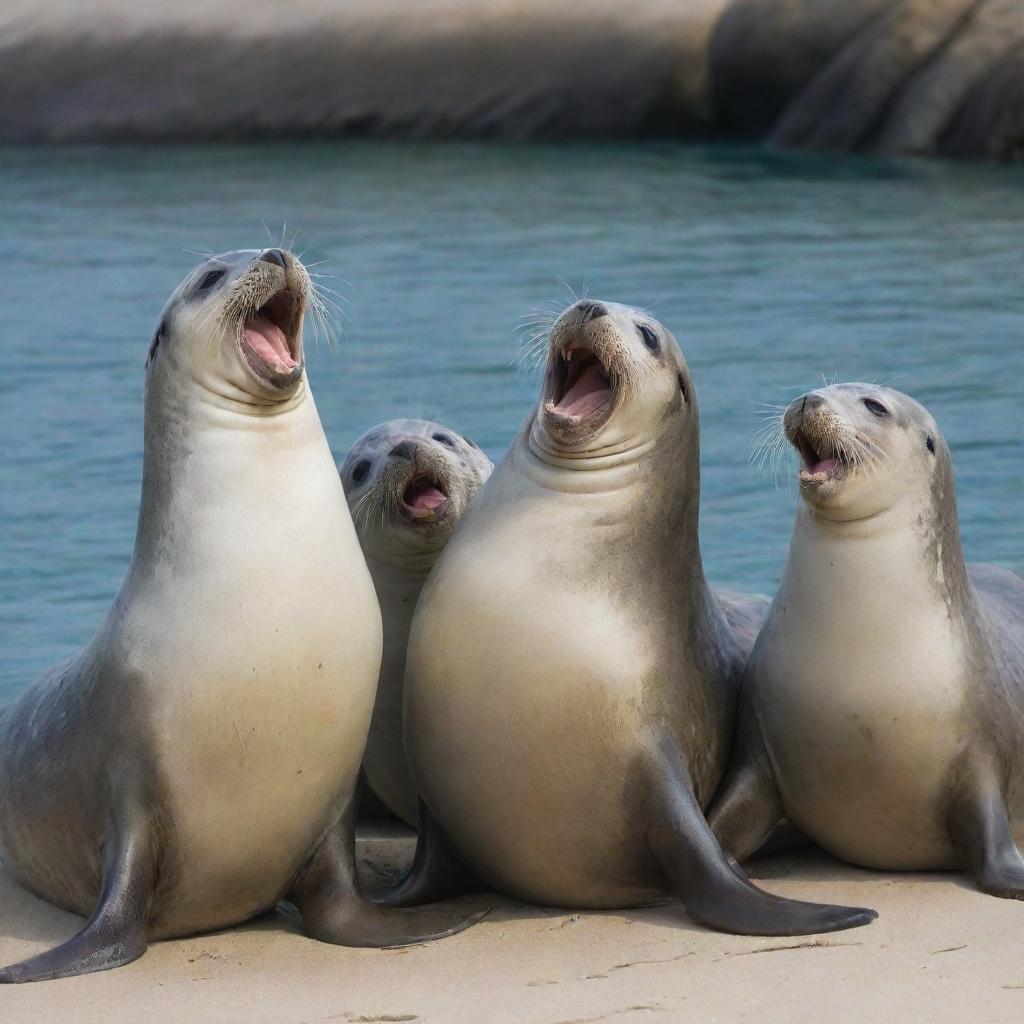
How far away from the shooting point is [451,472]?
6.45 m

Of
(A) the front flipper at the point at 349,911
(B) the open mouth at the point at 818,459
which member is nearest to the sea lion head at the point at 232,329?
(A) the front flipper at the point at 349,911

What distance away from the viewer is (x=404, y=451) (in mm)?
6371

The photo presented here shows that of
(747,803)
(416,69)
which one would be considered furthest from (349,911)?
(416,69)

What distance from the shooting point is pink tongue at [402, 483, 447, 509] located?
252 inches

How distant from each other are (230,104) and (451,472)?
17.3m

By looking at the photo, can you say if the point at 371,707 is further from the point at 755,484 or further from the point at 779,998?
the point at 755,484

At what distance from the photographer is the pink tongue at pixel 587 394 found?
5.82m

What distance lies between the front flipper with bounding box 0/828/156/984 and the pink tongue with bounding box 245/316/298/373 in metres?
1.20

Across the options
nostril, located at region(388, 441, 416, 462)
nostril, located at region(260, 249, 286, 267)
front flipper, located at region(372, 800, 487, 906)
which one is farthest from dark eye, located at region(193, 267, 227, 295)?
front flipper, located at region(372, 800, 487, 906)

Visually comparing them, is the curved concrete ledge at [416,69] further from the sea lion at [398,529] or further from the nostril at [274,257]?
the nostril at [274,257]

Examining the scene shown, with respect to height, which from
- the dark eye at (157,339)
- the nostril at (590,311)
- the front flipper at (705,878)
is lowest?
the front flipper at (705,878)

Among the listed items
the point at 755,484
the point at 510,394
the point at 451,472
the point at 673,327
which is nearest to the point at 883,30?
the point at 673,327

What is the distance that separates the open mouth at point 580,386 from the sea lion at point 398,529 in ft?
2.02

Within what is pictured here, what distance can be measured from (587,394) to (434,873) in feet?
4.37
